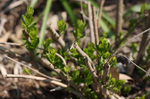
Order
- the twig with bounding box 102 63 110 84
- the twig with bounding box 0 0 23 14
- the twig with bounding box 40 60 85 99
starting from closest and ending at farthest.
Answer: the twig with bounding box 102 63 110 84 → the twig with bounding box 40 60 85 99 → the twig with bounding box 0 0 23 14

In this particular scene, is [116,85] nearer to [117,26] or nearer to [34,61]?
[34,61]

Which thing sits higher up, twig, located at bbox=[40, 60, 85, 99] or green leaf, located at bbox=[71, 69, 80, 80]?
green leaf, located at bbox=[71, 69, 80, 80]

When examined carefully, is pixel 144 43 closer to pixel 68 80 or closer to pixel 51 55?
pixel 68 80

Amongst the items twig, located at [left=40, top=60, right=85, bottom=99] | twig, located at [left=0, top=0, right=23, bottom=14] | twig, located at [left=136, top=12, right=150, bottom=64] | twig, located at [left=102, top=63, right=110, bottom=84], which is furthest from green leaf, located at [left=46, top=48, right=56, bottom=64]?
twig, located at [left=0, top=0, right=23, bottom=14]

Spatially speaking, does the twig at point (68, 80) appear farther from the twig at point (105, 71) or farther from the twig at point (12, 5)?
the twig at point (12, 5)

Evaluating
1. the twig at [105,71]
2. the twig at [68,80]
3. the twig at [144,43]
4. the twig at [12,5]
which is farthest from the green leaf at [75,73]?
the twig at [12,5]

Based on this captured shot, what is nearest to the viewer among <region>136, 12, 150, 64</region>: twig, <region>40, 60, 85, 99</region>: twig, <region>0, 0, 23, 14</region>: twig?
<region>40, 60, 85, 99</region>: twig

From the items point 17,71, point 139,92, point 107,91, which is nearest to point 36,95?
point 17,71

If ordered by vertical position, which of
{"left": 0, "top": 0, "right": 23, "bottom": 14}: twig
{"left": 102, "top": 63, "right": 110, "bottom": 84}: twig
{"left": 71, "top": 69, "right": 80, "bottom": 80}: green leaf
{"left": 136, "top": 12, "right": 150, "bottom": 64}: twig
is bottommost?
{"left": 71, "top": 69, "right": 80, "bottom": 80}: green leaf

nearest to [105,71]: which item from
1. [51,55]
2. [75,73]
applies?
[75,73]

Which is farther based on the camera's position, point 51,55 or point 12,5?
point 12,5

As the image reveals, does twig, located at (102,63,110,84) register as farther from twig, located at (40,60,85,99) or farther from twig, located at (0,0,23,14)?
twig, located at (0,0,23,14)
